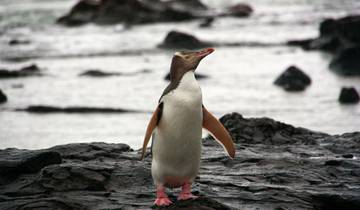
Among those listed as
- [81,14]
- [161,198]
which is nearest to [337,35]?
[161,198]

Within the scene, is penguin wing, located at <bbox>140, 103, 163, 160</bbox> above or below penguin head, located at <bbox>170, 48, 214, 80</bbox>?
below

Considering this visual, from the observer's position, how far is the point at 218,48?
2266cm

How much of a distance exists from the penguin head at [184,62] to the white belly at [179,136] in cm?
5

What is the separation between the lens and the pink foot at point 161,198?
510 cm

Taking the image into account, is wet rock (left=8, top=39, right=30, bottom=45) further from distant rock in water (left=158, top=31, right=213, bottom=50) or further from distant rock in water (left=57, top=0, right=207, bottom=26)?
distant rock in water (left=57, top=0, right=207, bottom=26)

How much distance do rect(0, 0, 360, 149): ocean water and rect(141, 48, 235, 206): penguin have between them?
151 inches

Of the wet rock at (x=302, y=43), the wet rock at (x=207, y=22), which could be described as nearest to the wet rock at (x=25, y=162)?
→ the wet rock at (x=302, y=43)

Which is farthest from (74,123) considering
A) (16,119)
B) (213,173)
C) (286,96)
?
(213,173)

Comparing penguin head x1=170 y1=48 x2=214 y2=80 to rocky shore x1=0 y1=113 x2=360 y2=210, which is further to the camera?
rocky shore x1=0 y1=113 x2=360 y2=210

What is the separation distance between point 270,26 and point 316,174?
23.9 meters

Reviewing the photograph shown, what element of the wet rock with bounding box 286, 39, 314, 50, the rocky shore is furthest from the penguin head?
the wet rock with bounding box 286, 39, 314, 50

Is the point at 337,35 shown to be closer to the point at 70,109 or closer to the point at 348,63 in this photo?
the point at 348,63

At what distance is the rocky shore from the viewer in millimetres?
5277

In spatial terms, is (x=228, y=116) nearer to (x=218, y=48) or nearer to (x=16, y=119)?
(x=16, y=119)
